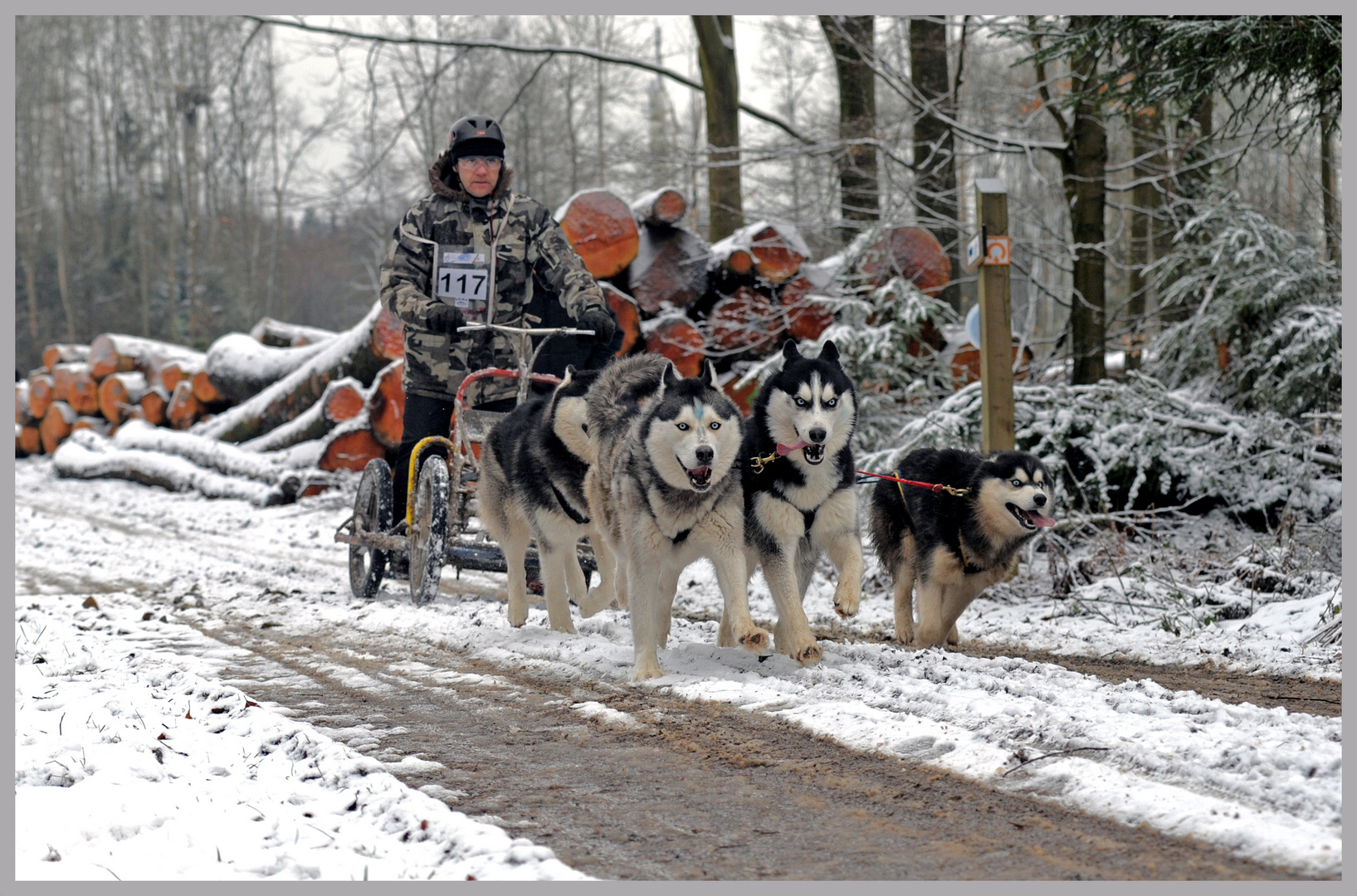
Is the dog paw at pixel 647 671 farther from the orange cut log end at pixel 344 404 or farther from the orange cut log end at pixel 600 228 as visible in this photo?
the orange cut log end at pixel 344 404

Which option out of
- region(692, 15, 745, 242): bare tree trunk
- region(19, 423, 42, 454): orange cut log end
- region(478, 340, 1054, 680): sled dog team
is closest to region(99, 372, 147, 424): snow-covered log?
region(19, 423, 42, 454): orange cut log end

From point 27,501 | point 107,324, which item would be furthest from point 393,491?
point 107,324

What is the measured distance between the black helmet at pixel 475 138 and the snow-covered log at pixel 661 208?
3.79m

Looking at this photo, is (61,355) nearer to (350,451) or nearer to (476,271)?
(350,451)

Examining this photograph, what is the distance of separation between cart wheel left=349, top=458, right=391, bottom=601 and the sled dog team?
4.18 ft

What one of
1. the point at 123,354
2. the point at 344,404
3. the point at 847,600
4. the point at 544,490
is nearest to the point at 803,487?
the point at 847,600

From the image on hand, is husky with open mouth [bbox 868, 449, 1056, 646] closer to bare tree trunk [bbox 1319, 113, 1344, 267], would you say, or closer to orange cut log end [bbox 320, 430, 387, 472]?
bare tree trunk [bbox 1319, 113, 1344, 267]

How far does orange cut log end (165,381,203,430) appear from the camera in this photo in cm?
1714

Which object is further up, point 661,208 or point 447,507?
point 661,208

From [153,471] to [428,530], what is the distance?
34.3 feet

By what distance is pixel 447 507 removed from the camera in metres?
6.51

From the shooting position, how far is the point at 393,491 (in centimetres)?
727

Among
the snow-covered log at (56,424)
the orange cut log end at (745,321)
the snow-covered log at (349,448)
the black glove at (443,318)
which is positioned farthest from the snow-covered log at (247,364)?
the black glove at (443,318)

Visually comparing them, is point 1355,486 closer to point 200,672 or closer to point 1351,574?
point 1351,574
